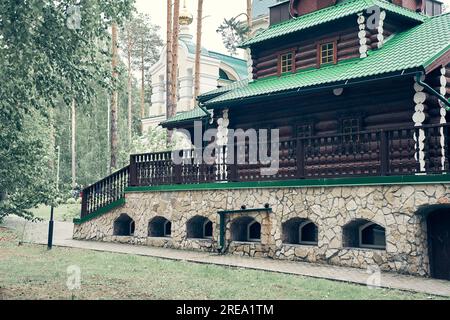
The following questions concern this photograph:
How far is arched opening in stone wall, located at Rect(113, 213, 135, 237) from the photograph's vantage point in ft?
56.6

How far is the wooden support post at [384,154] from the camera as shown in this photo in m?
10.9

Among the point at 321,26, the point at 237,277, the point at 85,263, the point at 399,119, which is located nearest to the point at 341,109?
the point at 399,119

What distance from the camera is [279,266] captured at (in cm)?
1127

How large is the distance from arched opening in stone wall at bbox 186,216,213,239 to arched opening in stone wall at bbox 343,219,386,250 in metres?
5.03

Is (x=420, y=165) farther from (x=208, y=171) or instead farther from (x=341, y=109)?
(x=208, y=171)

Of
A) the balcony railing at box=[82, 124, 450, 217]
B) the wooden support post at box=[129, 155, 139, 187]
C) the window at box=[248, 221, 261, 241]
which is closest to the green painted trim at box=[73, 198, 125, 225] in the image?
the balcony railing at box=[82, 124, 450, 217]

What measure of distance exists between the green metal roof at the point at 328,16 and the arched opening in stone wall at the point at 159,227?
662 cm

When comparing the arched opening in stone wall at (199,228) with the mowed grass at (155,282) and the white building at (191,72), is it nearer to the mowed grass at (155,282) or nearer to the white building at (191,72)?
the mowed grass at (155,282)

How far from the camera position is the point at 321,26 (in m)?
15.2

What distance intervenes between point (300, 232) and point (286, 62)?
6.09 metres

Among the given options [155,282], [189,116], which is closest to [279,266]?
[155,282]

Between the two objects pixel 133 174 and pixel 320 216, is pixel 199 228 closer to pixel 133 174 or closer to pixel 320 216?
pixel 133 174

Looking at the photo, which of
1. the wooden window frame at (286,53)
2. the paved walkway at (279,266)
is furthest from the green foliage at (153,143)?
the wooden window frame at (286,53)
